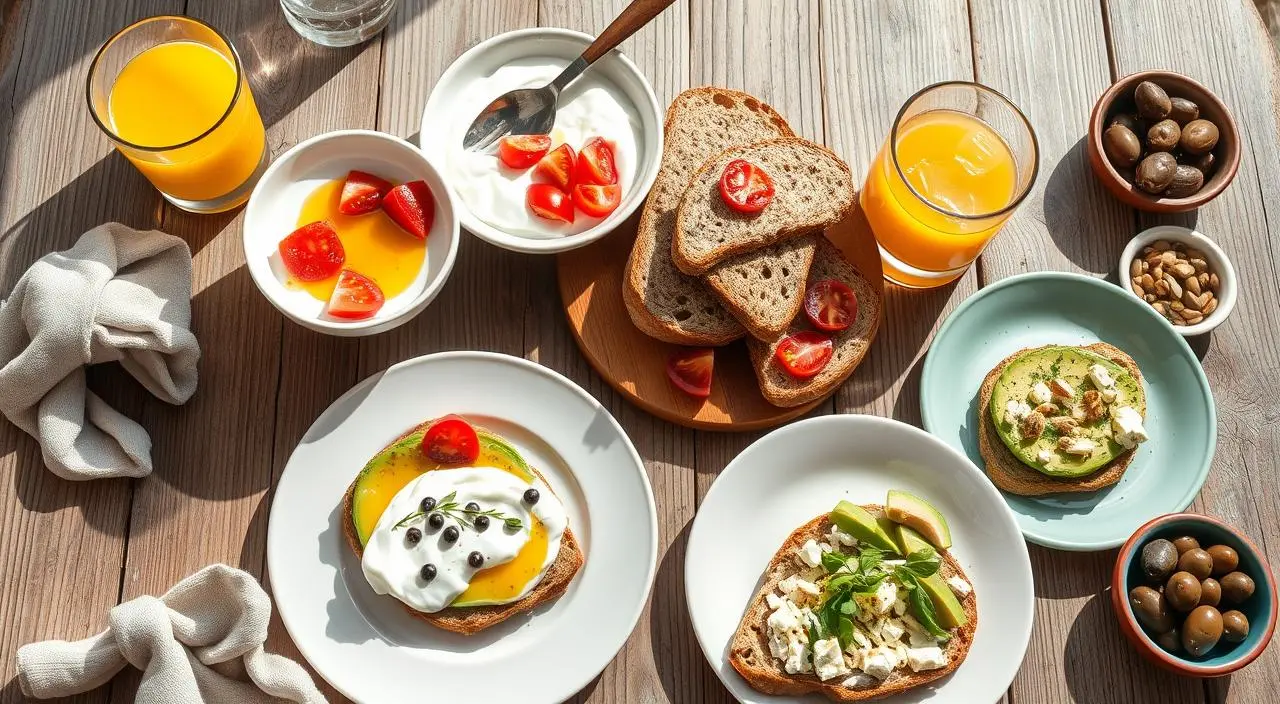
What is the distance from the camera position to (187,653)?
2.12 metres

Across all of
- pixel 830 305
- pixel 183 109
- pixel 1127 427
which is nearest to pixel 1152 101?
pixel 1127 427

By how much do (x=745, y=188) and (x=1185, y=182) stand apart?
42.9 inches

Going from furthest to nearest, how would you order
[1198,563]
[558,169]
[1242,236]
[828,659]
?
[1242,236] < [558,169] < [1198,563] < [828,659]

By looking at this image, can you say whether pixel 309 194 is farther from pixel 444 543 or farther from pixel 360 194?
pixel 444 543

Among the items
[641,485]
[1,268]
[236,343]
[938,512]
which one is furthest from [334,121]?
[938,512]

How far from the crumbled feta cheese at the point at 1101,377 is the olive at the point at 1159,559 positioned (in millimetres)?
357

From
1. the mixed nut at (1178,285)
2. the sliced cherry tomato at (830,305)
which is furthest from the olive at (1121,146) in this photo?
the sliced cherry tomato at (830,305)

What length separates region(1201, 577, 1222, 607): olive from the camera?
7.18 ft

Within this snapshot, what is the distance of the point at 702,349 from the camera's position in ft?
7.69

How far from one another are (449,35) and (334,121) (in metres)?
0.37

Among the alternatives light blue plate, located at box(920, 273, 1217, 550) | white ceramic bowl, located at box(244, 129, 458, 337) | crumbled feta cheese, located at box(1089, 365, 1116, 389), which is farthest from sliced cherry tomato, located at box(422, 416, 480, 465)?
crumbled feta cheese, located at box(1089, 365, 1116, 389)

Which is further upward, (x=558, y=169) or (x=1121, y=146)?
(x=1121, y=146)

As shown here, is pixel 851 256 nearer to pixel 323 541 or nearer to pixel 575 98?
pixel 575 98

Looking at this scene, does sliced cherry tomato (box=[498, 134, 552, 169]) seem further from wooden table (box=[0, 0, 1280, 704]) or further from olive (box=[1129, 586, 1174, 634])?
olive (box=[1129, 586, 1174, 634])
